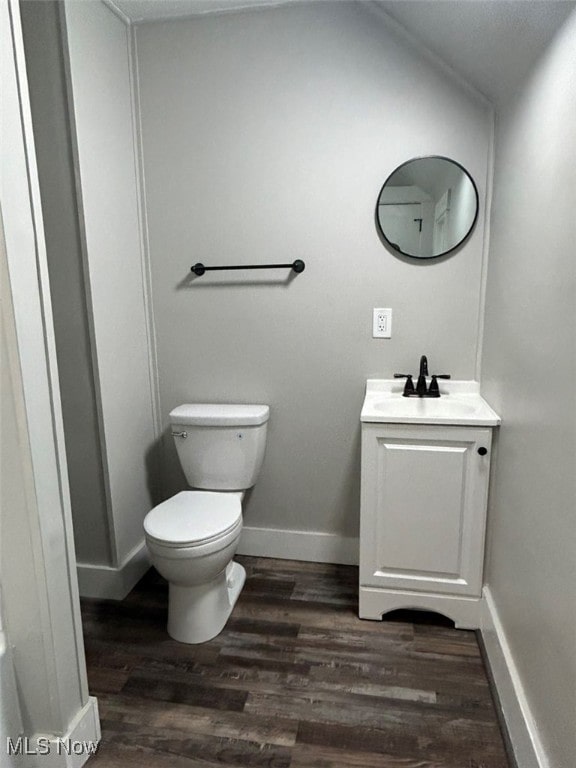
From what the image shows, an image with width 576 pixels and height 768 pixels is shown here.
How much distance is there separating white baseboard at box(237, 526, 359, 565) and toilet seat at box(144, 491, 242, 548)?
47cm

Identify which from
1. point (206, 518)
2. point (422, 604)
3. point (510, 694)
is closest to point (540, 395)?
point (510, 694)

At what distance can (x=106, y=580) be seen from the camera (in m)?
2.13

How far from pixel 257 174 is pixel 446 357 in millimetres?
1141

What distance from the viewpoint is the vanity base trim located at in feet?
6.21

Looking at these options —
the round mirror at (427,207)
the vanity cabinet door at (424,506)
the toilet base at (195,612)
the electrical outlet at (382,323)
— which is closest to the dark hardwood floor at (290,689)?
the toilet base at (195,612)

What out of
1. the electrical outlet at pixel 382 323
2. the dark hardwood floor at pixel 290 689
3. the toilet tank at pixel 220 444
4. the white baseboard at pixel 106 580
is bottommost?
the dark hardwood floor at pixel 290 689

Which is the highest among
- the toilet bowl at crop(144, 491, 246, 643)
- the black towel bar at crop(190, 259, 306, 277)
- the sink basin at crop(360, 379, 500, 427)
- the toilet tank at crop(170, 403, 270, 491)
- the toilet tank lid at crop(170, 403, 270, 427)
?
the black towel bar at crop(190, 259, 306, 277)

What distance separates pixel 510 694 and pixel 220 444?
1.35 metres

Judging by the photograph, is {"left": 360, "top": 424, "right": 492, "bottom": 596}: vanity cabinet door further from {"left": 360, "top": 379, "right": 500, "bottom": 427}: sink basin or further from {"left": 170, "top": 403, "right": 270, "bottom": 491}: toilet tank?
{"left": 170, "top": 403, "right": 270, "bottom": 491}: toilet tank

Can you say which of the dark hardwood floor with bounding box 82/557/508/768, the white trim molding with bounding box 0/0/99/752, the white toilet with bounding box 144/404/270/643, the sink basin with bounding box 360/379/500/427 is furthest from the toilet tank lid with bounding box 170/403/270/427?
the white trim molding with bounding box 0/0/99/752

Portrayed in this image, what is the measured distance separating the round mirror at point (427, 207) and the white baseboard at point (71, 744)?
1961 millimetres

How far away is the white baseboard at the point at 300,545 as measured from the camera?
7.72 feet

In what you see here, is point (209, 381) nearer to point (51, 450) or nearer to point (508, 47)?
point (51, 450)

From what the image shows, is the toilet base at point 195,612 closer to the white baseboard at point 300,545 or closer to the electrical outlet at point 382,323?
the white baseboard at point 300,545
